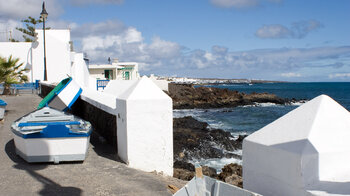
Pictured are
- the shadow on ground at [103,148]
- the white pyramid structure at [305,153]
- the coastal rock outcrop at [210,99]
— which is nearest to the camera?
the white pyramid structure at [305,153]

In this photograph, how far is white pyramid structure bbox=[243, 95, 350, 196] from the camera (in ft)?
8.21

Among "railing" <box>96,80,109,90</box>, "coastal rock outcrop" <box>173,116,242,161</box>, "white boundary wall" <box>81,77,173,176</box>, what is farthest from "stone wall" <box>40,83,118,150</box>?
"railing" <box>96,80,109,90</box>

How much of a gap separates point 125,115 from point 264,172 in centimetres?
336

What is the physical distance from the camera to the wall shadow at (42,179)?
4625 mm

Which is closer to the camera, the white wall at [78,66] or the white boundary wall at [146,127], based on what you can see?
the white boundary wall at [146,127]

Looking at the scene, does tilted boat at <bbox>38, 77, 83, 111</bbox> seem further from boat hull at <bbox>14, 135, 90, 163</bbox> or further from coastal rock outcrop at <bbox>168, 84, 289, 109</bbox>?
coastal rock outcrop at <bbox>168, 84, 289, 109</bbox>

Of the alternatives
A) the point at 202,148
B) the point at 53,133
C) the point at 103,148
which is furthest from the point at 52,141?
the point at 202,148

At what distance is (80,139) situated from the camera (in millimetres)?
5809

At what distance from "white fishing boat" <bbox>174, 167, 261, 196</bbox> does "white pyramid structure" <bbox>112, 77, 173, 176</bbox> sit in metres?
2.96

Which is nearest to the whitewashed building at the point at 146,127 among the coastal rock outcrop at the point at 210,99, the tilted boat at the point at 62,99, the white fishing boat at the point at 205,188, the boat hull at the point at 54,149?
the boat hull at the point at 54,149

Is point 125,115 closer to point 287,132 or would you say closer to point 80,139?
point 80,139

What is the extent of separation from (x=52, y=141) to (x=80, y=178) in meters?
0.95

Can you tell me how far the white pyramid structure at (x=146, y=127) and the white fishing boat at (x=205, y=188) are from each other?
2.96m

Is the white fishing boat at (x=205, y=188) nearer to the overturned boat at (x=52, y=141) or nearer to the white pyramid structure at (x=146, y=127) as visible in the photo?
the white pyramid structure at (x=146, y=127)
